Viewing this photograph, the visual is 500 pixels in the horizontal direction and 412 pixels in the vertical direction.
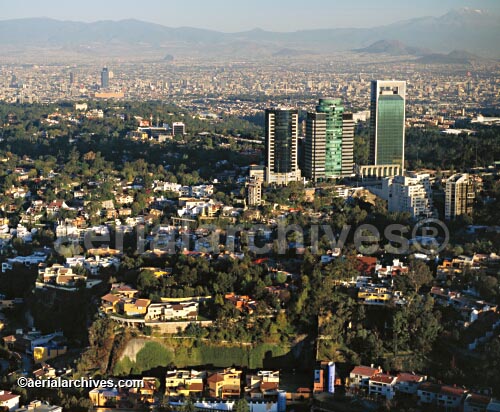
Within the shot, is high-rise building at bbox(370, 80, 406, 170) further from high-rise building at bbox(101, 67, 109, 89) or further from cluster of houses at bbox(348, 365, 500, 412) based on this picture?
high-rise building at bbox(101, 67, 109, 89)

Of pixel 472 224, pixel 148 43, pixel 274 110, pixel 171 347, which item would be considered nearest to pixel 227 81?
pixel 148 43

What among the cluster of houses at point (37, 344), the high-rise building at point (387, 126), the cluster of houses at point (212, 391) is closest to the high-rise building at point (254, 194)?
the high-rise building at point (387, 126)

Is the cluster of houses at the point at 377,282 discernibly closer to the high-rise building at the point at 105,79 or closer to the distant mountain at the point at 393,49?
the distant mountain at the point at 393,49

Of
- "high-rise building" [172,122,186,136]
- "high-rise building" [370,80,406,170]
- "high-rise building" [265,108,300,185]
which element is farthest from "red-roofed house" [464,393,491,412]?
"high-rise building" [172,122,186,136]

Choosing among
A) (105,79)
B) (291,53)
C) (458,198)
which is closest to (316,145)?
(458,198)

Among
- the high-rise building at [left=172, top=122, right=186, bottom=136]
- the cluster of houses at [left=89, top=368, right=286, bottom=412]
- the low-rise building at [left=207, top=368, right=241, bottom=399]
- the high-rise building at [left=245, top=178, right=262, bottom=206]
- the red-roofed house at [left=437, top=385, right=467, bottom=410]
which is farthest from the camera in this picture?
the high-rise building at [left=172, top=122, right=186, bottom=136]

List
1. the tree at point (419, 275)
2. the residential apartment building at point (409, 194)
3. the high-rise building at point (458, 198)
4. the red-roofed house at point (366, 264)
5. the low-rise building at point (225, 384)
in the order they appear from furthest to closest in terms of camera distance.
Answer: the residential apartment building at point (409, 194) < the high-rise building at point (458, 198) < the red-roofed house at point (366, 264) < the tree at point (419, 275) < the low-rise building at point (225, 384)
